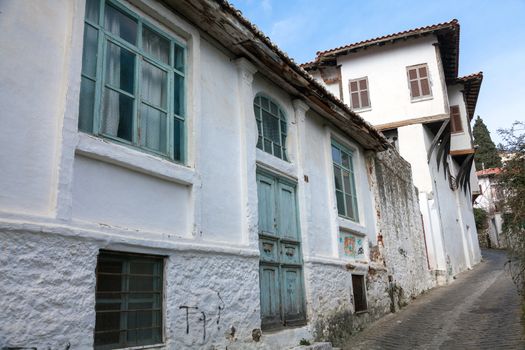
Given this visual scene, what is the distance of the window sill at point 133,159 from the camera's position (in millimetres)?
4605

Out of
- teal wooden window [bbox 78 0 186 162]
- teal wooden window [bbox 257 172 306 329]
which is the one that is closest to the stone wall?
teal wooden window [bbox 257 172 306 329]

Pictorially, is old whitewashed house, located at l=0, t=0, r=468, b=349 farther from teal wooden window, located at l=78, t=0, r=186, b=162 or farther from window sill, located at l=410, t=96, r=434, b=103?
window sill, located at l=410, t=96, r=434, b=103

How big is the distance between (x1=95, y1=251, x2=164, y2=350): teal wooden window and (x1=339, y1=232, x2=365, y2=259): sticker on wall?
5.20m

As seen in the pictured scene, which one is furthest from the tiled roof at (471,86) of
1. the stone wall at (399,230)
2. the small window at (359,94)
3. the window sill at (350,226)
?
the window sill at (350,226)

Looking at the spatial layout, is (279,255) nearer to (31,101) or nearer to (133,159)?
(133,159)

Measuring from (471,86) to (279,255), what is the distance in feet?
53.7

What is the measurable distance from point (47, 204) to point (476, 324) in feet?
27.7

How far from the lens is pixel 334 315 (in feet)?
28.1

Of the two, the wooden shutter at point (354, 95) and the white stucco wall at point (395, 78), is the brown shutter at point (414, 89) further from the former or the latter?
the wooden shutter at point (354, 95)

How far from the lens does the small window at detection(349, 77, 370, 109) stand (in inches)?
700

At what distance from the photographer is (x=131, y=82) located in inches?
214

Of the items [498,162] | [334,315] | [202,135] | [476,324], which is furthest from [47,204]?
[476,324]

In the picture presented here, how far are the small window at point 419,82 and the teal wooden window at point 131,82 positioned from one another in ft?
41.8

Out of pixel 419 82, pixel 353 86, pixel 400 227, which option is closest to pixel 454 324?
pixel 400 227
